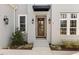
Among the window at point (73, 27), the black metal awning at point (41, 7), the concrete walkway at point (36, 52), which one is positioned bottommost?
the concrete walkway at point (36, 52)

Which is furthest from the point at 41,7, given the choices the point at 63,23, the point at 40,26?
the point at 63,23

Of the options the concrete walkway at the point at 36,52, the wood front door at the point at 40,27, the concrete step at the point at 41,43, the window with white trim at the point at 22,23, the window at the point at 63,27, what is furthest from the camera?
the window at the point at 63,27

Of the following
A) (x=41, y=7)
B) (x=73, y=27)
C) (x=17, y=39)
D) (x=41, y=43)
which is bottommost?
(x=41, y=43)

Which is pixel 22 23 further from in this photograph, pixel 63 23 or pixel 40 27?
pixel 63 23

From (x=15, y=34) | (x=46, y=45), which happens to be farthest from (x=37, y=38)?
(x=15, y=34)

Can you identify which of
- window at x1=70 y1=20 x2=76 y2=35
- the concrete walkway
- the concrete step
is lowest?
the concrete walkway

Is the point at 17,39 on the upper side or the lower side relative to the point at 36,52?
upper

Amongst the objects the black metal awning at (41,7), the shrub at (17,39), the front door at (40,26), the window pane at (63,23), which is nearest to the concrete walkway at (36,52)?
the shrub at (17,39)

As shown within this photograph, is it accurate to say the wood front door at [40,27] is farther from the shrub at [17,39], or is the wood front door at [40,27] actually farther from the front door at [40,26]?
the shrub at [17,39]

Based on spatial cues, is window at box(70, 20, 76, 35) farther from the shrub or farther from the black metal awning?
the shrub

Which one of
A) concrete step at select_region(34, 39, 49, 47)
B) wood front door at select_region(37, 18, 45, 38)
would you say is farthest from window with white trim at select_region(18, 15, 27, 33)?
concrete step at select_region(34, 39, 49, 47)

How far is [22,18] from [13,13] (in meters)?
0.31

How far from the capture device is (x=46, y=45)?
5258 mm

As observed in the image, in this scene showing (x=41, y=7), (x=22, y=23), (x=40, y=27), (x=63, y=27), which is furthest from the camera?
(x=63, y=27)
